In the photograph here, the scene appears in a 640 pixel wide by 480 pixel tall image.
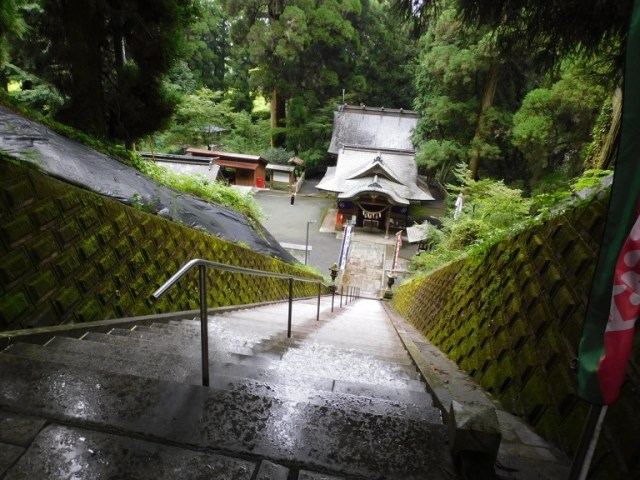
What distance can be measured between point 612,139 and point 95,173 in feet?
21.1

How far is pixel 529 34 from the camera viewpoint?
345cm

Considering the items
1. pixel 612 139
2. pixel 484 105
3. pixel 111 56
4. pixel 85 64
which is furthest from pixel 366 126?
pixel 612 139

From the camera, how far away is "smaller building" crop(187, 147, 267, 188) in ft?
85.5

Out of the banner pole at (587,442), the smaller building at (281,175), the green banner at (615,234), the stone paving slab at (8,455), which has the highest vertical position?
the green banner at (615,234)

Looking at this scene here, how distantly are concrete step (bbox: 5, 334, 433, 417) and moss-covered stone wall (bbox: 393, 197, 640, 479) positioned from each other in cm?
60

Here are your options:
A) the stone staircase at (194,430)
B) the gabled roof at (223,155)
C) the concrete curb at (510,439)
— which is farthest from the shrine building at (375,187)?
the stone staircase at (194,430)

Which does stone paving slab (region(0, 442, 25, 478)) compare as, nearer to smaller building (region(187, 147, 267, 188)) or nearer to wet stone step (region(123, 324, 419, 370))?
wet stone step (region(123, 324, 419, 370))

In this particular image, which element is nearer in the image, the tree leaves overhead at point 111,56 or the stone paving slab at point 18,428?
the stone paving slab at point 18,428

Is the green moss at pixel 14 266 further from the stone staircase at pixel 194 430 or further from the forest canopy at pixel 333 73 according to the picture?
the forest canopy at pixel 333 73

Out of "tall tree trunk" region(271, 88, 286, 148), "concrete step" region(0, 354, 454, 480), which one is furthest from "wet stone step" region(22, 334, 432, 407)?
"tall tree trunk" region(271, 88, 286, 148)

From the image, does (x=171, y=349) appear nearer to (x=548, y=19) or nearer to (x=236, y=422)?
(x=236, y=422)

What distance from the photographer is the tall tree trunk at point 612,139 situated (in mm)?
3953

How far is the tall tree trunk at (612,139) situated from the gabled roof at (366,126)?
2406 cm

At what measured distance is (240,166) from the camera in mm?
26609
